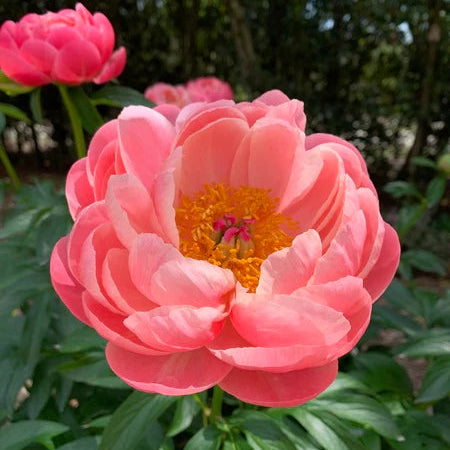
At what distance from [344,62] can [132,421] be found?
11.7 feet

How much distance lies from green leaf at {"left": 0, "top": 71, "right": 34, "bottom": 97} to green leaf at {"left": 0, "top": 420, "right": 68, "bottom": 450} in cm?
55

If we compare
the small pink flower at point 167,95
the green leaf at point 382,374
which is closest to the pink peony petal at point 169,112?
the green leaf at point 382,374

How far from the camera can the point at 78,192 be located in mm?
622

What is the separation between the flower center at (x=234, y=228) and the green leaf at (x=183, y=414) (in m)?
0.27

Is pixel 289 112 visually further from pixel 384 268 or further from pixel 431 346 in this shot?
pixel 431 346

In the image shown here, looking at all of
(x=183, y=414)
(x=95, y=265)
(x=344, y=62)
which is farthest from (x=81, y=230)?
(x=344, y=62)

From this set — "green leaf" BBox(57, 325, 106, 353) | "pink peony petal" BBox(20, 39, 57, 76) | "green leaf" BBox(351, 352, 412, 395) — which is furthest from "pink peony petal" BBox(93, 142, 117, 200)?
"green leaf" BBox(351, 352, 412, 395)

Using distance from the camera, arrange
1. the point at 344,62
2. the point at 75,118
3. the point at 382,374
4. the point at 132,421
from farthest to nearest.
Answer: the point at 344,62
the point at 382,374
the point at 75,118
the point at 132,421

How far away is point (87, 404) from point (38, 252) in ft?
0.94

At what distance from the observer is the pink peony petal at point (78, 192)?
2.01 feet

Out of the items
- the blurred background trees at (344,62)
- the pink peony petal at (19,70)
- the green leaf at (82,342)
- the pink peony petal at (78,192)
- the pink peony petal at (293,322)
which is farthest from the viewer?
the blurred background trees at (344,62)

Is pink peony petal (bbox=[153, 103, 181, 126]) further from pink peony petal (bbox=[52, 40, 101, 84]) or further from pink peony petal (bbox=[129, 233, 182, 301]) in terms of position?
pink peony petal (bbox=[52, 40, 101, 84])

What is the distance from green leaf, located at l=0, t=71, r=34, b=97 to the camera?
1.05 metres

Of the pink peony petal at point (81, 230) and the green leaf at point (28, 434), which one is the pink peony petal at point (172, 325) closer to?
the pink peony petal at point (81, 230)
